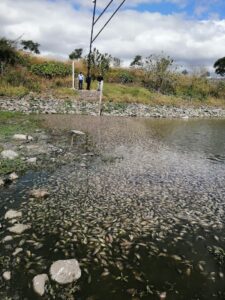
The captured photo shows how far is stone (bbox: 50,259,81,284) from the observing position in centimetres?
586

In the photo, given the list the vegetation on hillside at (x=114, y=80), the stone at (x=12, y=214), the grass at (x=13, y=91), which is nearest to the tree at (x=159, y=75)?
the vegetation on hillside at (x=114, y=80)

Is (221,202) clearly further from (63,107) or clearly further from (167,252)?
(63,107)

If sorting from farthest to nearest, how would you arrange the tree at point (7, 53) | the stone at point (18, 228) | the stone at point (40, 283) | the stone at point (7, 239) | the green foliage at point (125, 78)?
the green foliage at point (125, 78) → the tree at point (7, 53) → the stone at point (18, 228) → the stone at point (7, 239) → the stone at point (40, 283)

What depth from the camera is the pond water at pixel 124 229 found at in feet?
19.3

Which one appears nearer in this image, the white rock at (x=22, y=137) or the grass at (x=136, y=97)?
the white rock at (x=22, y=137)

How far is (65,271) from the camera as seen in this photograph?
599 cm

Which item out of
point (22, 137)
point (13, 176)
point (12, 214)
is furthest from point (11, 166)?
point (22, 137)

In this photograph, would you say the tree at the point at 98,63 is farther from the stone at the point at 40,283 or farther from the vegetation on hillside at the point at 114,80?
the stone at the point at 40,283

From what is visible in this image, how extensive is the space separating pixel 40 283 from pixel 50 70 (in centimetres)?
4554

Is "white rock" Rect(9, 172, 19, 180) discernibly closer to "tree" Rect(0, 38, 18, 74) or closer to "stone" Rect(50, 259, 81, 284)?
"stone" Rect(50, 259, 81, 284)

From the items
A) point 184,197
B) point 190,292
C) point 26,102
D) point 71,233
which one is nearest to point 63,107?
point 26,102

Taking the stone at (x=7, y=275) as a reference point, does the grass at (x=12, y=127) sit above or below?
below

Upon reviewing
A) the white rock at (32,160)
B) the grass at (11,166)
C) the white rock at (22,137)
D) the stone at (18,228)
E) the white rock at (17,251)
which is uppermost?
the white rock at (17,251)

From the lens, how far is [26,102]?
34.6m
